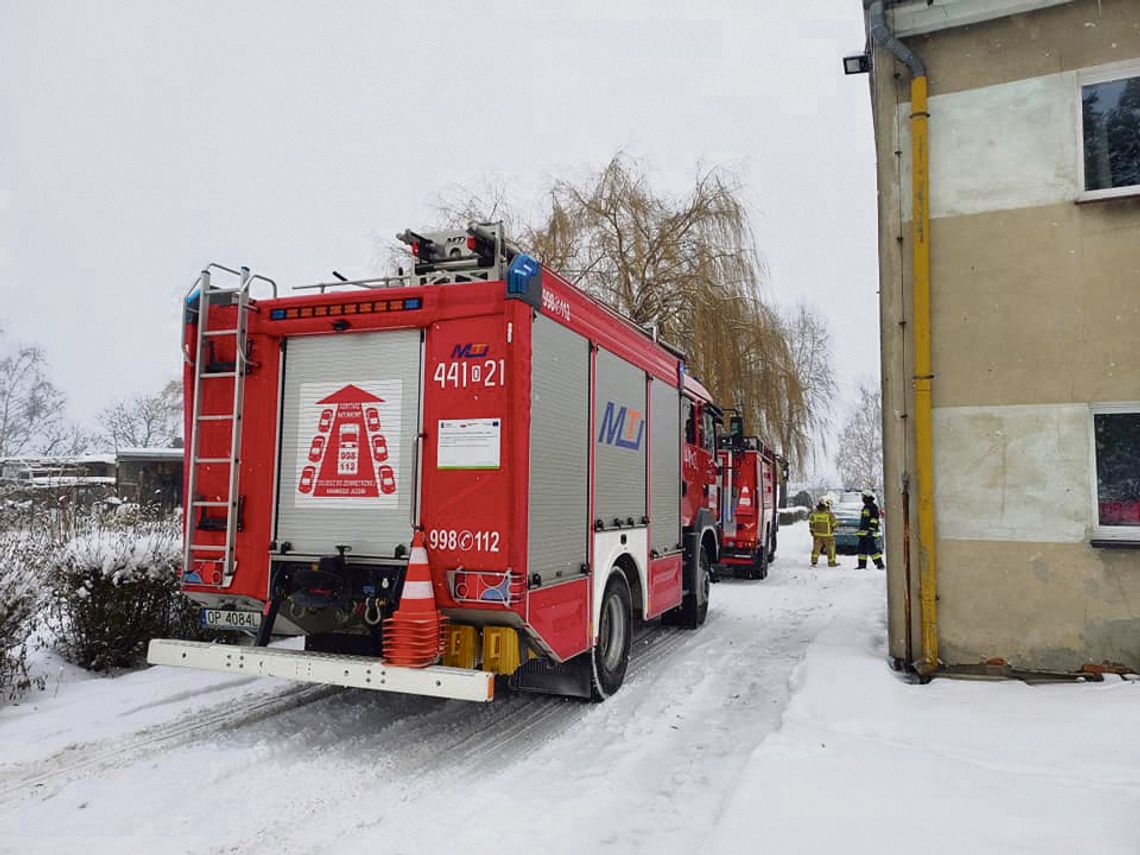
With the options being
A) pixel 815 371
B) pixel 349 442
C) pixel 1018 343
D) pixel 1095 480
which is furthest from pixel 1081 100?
pixel 815 371

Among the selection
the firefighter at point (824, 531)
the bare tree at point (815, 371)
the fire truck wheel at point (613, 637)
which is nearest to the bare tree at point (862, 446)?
the bare tree at point (815, 371)

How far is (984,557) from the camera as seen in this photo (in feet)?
20.9

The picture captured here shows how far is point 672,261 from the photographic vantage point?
17750 mm

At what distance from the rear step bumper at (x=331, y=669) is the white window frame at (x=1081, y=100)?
6158 mm

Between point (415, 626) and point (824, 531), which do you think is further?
point (824, 531)

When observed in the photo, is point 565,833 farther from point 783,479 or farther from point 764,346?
point 783,479

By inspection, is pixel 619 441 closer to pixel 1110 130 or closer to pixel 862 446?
pixel 1110 130

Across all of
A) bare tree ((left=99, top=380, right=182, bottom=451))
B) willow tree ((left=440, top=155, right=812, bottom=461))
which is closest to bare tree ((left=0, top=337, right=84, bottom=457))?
bare tree ((left=99, top=380, right=182, bottom=451))

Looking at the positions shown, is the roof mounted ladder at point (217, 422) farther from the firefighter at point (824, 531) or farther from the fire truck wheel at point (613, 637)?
the firefighter at point (824, 531)

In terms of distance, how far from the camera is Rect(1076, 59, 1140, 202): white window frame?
20.2 ft

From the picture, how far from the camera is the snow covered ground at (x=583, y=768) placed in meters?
3.60

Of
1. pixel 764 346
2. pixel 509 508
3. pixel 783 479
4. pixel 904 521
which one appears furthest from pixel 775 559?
pixel 509 508

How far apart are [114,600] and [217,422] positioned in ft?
6.90

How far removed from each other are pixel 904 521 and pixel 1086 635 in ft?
5.16
